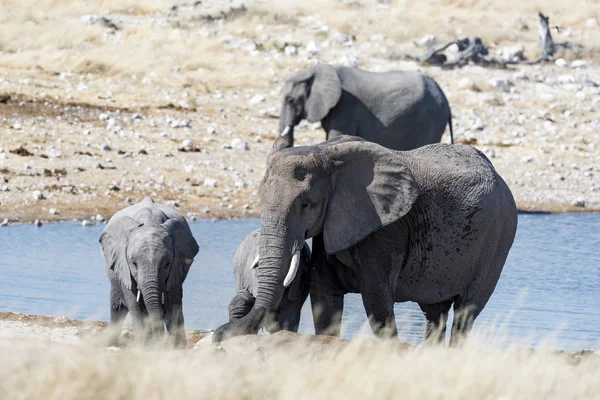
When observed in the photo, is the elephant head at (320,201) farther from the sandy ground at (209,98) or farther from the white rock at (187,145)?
the white rock at (187,145)

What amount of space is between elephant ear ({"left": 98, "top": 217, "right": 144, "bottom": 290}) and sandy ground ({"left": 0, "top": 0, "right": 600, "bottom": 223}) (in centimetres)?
559

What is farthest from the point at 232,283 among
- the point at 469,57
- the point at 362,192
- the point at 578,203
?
the point at 469,57

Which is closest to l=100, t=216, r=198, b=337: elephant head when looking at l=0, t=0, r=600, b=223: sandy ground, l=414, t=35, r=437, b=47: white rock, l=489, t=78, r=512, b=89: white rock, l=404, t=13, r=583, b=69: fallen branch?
l=0, t=0, r=600, b=223: sandy ground

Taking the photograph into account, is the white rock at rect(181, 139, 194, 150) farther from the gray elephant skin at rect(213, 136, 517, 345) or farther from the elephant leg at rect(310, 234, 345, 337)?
the elephant leg at rect(310, 234, 345, 337)

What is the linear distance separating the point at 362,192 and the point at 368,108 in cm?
967

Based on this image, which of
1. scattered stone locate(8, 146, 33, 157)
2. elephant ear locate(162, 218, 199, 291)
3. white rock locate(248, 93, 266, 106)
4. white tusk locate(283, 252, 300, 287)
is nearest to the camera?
white tusk locate(283, 252, 300, 287)

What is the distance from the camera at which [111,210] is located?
14.5 metres

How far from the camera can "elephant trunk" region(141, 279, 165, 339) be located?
25.9 ft

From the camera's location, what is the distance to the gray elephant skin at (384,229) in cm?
675

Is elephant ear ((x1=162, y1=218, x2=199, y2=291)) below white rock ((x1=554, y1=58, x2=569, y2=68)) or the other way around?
the other way around

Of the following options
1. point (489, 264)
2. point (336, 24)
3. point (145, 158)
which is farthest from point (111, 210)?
point (336, 24)

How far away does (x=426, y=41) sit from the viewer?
1042 inches

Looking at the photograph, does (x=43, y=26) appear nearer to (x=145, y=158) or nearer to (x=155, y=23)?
(x=155, y=23)

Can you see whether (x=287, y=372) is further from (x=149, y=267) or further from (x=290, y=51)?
(x=290, y=51)
